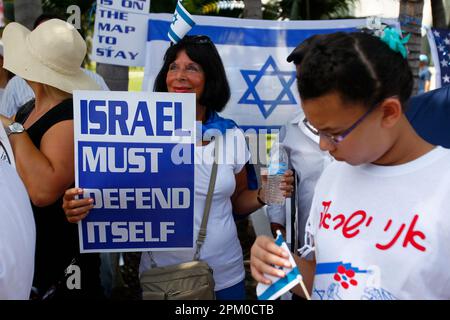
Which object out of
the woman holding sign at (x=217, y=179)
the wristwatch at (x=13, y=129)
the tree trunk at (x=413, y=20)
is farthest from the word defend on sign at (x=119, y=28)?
the wristwatch at (x=13, y=129)

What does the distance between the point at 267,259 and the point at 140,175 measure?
3.68 ft

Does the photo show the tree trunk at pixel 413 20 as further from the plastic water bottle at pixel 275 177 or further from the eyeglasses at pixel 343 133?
the eyeglasses at pixel 343 133

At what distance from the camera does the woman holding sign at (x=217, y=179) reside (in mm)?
2512

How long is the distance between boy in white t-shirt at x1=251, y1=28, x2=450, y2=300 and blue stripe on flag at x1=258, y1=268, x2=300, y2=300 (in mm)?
20

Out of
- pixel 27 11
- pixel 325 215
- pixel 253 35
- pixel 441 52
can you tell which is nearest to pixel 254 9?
pixel 253 35

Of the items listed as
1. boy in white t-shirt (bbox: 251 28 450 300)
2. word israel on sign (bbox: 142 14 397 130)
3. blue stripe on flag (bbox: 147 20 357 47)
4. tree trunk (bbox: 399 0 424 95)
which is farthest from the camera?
tree trunk (bbox: 399 0 424 95)

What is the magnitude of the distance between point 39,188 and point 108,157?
1.05 ft

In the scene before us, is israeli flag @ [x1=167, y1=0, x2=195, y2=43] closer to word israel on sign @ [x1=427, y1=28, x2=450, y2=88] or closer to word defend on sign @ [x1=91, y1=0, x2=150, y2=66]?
Result: word defend on sign @ [x1=91, y1=0, x2=150, y2=66]

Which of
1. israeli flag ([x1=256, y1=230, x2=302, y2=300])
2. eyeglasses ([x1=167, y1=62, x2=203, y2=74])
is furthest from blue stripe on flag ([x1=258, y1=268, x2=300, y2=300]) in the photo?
eyeglasses ([x1=167, y1=62, x2=203, y2=74])

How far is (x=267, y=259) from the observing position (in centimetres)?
142

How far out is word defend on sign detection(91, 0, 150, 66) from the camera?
172 inches

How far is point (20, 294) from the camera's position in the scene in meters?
1.48

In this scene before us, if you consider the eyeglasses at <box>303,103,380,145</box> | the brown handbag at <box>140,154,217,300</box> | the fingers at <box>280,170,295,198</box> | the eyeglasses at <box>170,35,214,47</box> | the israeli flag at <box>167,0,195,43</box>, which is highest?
the israeli flag at <box>167,0,195,43</box>

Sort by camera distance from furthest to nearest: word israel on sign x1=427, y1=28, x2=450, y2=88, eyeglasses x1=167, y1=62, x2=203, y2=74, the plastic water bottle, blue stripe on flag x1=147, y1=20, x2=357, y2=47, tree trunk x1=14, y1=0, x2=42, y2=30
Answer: tree trunk x1=14, y1=0, x2=42, y2=30 < word israel on sign x1=427, y1=28, x2=450, y2=88 < blue stripe on flag x1=147, y1=20, x2=357, y2=47 < eyeglasses x1=167, y1=62, x2=203, y2=74 < the plastic water bottle
